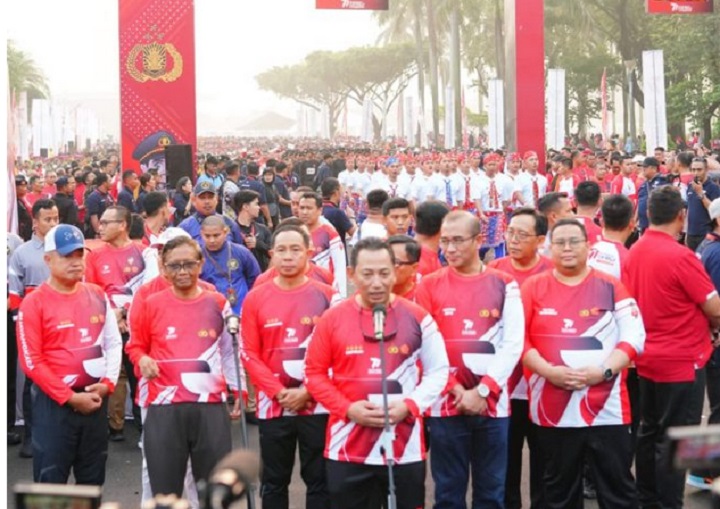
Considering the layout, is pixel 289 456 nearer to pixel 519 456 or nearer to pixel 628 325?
pixel 519 456

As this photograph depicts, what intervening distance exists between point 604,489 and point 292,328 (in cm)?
191

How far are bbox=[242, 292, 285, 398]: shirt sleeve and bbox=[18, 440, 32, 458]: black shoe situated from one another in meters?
3.55

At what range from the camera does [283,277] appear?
684 cm

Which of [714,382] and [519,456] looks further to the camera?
[714,382]

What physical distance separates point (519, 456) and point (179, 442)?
2244 mm

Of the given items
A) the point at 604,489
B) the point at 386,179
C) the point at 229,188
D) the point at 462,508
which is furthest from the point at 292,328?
the point at 386,179

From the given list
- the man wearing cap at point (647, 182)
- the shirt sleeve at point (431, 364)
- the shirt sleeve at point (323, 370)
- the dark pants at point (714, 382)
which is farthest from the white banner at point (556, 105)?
the shirt sleeve at point (323, 370)

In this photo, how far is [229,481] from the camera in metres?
3.29

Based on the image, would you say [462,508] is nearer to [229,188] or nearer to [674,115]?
[229,188]

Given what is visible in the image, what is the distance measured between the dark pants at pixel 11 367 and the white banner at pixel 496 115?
23.5 metres

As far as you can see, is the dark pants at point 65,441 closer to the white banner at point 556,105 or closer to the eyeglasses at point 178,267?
the eyeglasses at point 178,267

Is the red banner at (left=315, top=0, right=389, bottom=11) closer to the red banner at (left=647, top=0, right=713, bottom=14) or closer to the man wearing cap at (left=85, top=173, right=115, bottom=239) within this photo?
the red banner at (left=647, top=0, right=713, bottom=14)

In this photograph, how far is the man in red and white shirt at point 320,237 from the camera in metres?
10.7

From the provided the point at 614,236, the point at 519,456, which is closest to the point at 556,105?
the point at 614,236
